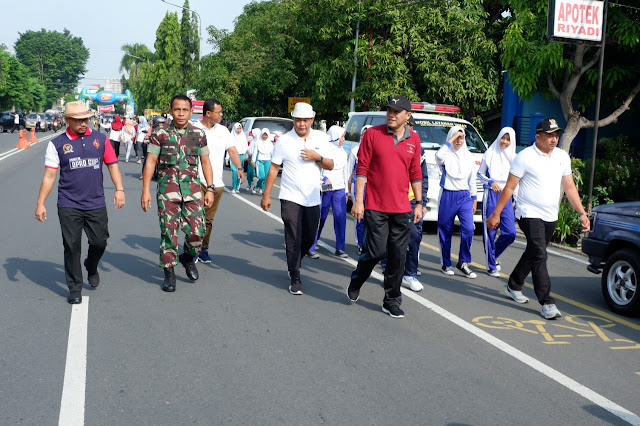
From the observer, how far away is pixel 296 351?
5.11 meters

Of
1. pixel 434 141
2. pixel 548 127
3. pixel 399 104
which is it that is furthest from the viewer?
pixel 434 141

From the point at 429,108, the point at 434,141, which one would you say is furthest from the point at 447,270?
the point at 429,108

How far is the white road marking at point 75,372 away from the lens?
3.91m

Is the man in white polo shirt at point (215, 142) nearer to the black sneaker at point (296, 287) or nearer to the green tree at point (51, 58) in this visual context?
the black sneaker at point (296, 287)

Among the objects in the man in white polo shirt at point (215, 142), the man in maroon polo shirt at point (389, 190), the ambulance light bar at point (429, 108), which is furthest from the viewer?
the ambulance light bar at point (429, 108)

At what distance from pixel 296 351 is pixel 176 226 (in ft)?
7.48

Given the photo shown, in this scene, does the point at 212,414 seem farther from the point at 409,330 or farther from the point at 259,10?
the point at 259,10

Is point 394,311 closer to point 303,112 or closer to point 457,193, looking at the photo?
point 303,112

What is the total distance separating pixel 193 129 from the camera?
22.5 ft

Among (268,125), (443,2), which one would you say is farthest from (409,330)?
(443,2)

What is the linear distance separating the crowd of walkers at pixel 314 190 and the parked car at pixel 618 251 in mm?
472

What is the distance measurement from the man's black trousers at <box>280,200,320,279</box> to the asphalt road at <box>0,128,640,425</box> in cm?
39

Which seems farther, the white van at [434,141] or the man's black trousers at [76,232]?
the white van at [434,141]

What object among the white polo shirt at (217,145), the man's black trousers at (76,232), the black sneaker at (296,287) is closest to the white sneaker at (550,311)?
the black sneaker at (296,287)
